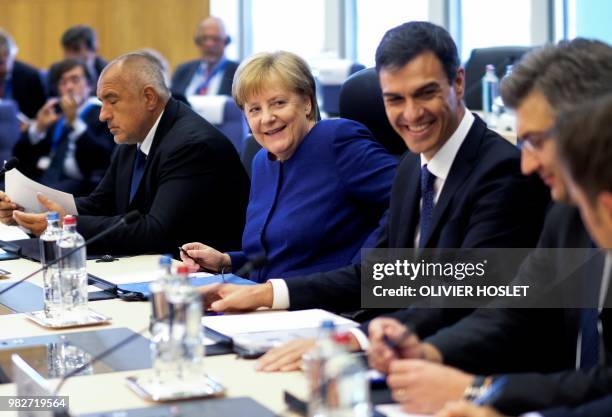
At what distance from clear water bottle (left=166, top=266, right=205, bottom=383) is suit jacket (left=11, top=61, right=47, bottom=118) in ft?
24.3

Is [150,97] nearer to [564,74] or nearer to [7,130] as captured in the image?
[564,74]

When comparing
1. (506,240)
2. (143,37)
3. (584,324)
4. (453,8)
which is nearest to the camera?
(584,324)

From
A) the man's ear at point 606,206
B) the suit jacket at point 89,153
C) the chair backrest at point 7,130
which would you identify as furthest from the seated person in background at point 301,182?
the chair backrest at point 7,130

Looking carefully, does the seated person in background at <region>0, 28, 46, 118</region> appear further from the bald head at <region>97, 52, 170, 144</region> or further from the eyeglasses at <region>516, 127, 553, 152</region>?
the eyeglasses at <region>516, 127, 553, 152</region>

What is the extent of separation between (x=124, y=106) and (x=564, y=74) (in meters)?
2.42

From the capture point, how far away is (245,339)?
234cm

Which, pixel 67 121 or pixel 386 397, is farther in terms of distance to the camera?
pixel 67 121

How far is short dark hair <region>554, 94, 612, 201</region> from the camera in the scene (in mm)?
1581

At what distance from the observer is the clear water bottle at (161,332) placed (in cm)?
202

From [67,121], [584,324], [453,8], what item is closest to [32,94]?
[67,121]

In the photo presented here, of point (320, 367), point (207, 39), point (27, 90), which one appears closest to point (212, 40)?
point (207, 39)

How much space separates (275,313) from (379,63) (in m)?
0.71

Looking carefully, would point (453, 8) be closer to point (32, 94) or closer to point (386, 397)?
point (32, 94)

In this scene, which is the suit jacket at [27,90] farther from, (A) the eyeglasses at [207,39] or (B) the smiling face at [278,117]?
(B) the smiling face at [278,117]
